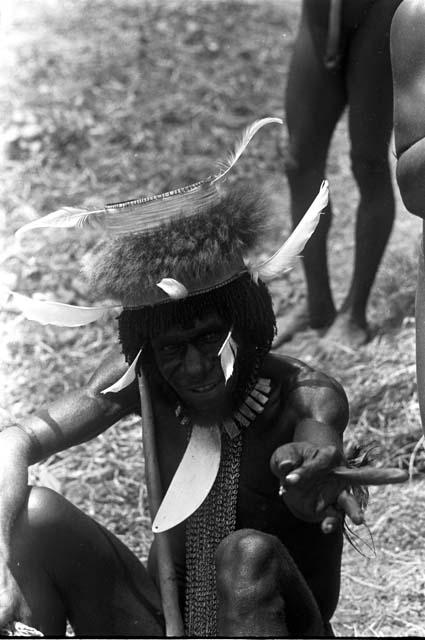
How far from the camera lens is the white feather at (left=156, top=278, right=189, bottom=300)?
2.90 m

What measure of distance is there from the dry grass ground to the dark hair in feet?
3.83

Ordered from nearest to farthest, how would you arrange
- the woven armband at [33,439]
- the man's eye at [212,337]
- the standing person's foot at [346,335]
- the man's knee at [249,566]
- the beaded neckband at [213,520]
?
the man's knee at [249,566] < the man's eye at [212,337] < the beaded neckband at [213,520] < the woven armband at [33,439] < the standing person's foot at [346,335]

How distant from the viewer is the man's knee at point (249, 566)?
2.80 metres

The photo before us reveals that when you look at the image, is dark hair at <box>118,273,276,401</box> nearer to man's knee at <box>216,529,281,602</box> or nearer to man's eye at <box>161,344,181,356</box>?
man's eye at <box>161,344,181,356</box>

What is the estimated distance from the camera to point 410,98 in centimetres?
290

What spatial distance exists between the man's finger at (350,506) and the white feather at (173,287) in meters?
0.64

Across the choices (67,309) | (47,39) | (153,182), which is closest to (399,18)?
(67,309)

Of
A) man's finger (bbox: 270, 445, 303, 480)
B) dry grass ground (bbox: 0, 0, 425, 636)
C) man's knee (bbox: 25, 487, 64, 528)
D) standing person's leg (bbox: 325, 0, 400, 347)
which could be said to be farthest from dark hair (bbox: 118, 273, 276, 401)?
standing person's leg (bbox: 325, 0, 400, 347)

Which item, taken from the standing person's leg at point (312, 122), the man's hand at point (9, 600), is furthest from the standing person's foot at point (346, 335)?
the man's hand at point (9, 600)

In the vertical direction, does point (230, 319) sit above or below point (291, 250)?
below

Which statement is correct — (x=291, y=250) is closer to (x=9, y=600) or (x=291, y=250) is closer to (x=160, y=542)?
(x=160, y=542)

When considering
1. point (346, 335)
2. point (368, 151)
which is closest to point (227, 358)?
point (368, 151)

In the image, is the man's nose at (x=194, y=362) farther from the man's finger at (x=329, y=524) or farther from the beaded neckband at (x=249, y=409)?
the man's finger at (x=329, y=524)

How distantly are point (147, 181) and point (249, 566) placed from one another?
431 cm
